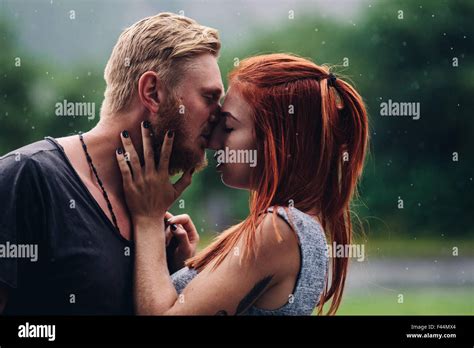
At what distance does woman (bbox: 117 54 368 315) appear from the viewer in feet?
8.81

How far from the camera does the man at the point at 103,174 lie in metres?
2.62

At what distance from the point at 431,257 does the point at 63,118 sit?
376cm

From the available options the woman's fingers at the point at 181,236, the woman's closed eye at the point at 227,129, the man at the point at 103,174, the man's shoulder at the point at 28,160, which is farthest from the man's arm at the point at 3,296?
the woman's closed eye at the point at 227,129

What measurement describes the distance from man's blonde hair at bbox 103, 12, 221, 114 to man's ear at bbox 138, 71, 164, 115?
0.08 ft

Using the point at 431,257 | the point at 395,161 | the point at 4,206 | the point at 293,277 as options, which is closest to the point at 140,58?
the point at 4,206

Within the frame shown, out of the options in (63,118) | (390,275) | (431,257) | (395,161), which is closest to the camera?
(63,118)

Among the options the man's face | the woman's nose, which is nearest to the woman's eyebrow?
the man's face

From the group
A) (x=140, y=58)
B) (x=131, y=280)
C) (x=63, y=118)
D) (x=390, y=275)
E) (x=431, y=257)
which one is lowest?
(x=390, y=275)

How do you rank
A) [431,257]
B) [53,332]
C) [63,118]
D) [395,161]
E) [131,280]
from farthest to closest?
1. [431,257]
2. [395,161]
3. [63,118]
4. [53,332]
5. [131,280]

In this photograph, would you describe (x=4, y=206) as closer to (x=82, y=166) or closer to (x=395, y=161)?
(x=82, y=166)

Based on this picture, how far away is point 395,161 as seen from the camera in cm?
505

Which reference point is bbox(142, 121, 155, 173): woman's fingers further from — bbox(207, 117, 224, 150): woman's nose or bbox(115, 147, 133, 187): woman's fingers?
bbox(207, 117, 224, 150): woman's nose

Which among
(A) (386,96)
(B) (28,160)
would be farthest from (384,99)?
(B) (28,160)

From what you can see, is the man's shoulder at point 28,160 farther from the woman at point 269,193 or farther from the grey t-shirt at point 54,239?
the woman at point 269,193
